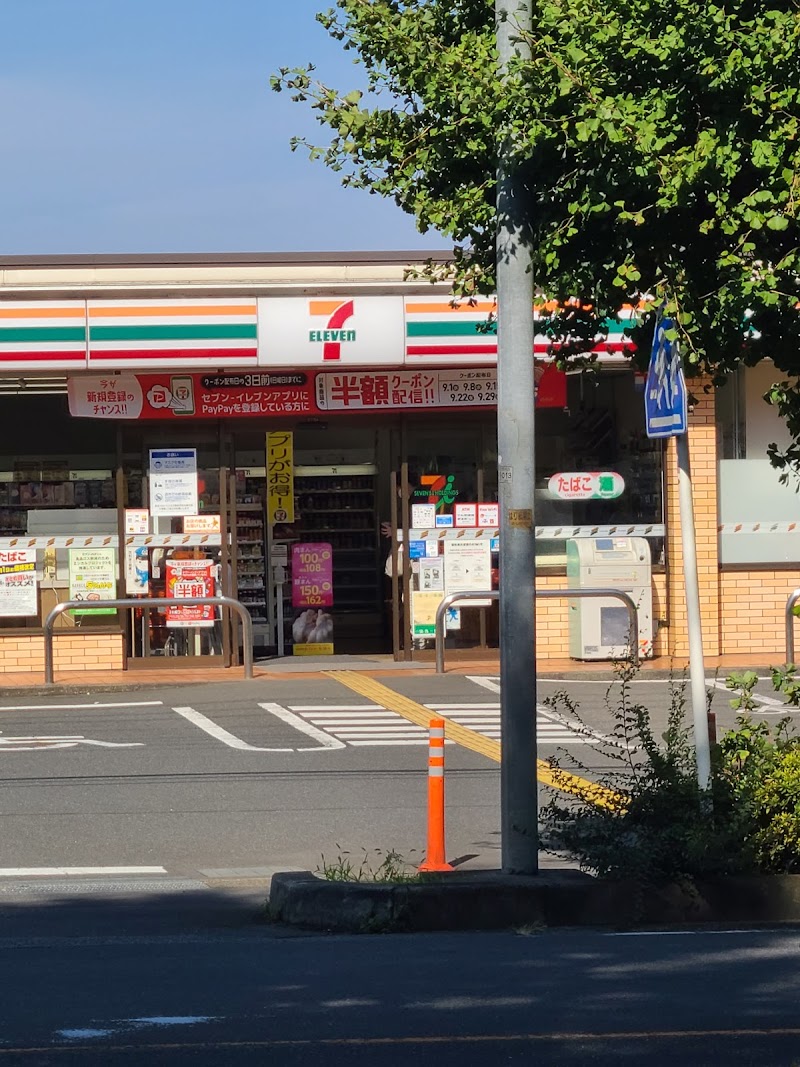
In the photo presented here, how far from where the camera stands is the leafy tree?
7.27 metres

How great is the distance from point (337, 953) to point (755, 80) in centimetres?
454

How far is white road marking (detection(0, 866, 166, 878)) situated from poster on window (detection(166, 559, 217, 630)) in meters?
9.11

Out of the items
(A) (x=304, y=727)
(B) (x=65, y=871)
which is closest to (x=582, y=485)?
(A) (x=304, y=727)

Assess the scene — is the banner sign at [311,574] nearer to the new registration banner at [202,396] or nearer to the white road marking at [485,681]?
the new registration banner at [202,396]

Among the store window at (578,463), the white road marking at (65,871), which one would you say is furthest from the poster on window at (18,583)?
the white road marking at (65,871)

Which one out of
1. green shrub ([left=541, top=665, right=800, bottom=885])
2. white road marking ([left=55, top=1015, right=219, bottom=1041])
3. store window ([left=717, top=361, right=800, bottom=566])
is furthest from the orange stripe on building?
white road marking ([left=55, top=1015, right=219, bottom=1041])

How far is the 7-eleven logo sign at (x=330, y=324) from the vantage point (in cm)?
1794

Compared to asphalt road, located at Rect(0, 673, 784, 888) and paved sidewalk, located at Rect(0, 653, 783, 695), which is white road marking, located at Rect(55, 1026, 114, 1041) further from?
paved sidewalk, located at Rect(0, 653, 783, 695)

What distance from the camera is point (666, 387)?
8.21 m

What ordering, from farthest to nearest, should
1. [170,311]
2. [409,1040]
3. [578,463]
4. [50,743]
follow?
[578,463] → [170,311] → [50,743] → [409,1040]

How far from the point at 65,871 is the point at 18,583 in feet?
30.7

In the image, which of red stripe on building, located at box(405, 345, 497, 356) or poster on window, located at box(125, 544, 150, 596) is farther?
poster on window, located at box(125, 544, 150, 596)

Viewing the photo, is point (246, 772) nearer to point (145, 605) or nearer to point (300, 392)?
point (145, 605)

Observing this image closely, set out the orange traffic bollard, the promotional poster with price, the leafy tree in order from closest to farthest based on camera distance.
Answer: the leafy tree → the orange traffic bollard → the promotional poster with price
